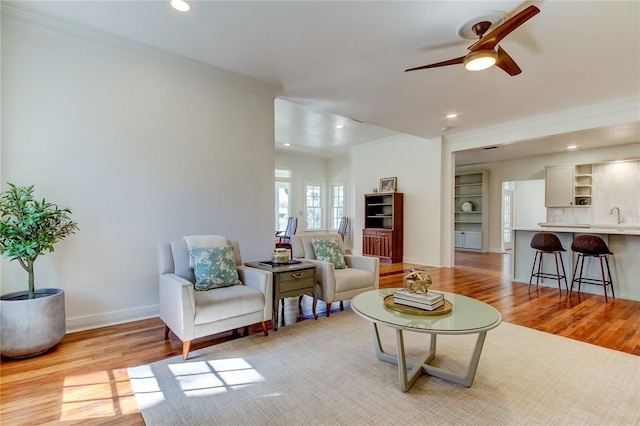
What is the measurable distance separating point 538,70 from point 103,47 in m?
4.65

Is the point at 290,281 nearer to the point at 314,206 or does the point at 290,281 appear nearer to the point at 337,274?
the point at 337,274

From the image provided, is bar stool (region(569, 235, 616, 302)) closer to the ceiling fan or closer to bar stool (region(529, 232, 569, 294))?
bar stool (region(529, 232, 569, 294))

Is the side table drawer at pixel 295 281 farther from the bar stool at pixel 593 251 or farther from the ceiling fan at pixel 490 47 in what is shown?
the bar stool at pixel 593 251

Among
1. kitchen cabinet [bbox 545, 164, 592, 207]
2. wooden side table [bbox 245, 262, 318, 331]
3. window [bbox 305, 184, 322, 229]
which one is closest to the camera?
wooden side table [bbox 245, 262, 318, 331]

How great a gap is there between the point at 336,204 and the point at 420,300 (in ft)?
26.2

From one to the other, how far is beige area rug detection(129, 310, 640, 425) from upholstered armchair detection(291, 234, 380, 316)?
68 centimetres

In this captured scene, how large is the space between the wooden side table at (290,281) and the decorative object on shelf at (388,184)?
462 cm

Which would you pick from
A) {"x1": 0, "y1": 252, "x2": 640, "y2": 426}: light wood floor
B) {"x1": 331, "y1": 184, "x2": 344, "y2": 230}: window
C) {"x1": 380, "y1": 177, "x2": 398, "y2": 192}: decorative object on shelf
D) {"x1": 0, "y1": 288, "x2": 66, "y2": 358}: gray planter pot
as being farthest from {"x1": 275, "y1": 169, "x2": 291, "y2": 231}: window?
{"x1": 0, "y1": 288, "x2": 66, "y2": 358}: gray planter pot

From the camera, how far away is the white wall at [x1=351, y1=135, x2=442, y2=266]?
663cm

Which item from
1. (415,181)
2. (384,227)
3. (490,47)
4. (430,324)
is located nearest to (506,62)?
(490,47)

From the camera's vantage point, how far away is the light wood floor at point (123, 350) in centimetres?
180

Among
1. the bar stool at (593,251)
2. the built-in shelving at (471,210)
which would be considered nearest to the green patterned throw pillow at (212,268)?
the bar stool at (593,251)

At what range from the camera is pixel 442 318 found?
1979 millimetres

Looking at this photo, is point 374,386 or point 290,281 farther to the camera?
point 290,281
